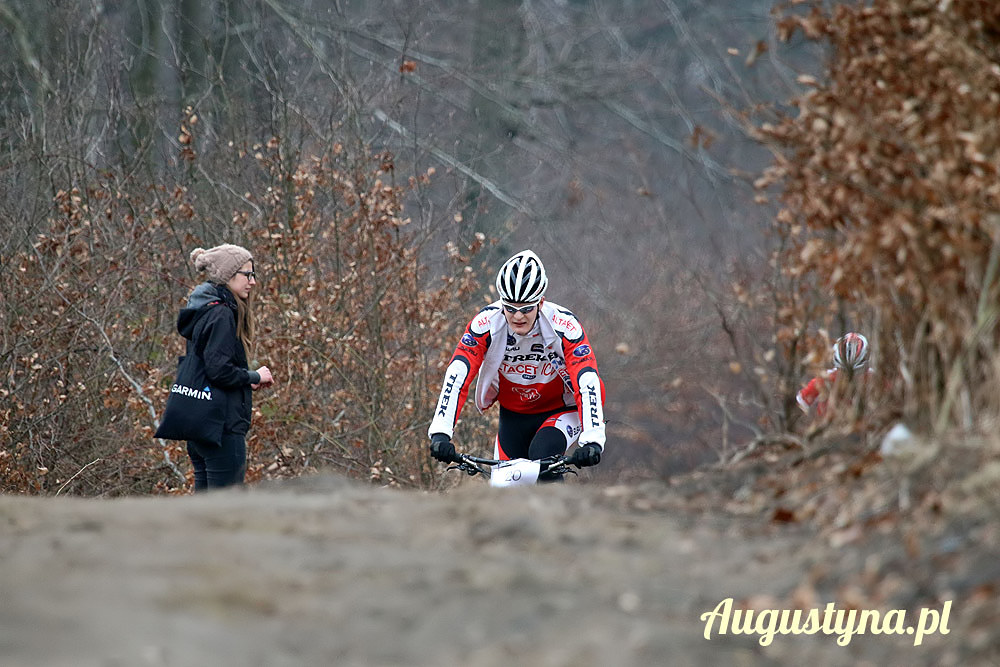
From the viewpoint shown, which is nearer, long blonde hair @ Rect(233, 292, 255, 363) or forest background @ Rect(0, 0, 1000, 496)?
forest background @ Rect(0, 0, 1000, 496)

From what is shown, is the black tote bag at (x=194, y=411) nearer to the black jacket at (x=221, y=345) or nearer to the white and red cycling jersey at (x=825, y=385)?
the black jacket at (x=221, y=345)

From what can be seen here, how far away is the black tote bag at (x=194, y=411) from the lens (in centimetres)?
726

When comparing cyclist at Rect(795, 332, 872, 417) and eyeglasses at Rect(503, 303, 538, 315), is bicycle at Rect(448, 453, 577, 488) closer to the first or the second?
eyeglasses at Rect(503, 303, 538, 315)

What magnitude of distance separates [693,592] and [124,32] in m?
15.5

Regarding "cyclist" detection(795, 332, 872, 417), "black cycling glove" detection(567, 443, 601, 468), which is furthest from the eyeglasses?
"cyclist" detection(795, 332, 872, 417)

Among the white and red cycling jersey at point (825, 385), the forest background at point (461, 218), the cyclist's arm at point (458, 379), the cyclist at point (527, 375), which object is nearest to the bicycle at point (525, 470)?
the cyclist at point (527, 375)

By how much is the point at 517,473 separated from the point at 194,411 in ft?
6.56

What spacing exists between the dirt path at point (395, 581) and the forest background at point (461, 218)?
1284mm

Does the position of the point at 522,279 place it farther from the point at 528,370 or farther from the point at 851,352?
the point at 851,352

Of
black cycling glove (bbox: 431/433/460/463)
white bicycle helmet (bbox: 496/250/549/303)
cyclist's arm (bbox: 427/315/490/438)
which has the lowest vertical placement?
black cycling glove (bbox: 431/433/460/463)

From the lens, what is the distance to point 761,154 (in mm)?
25094

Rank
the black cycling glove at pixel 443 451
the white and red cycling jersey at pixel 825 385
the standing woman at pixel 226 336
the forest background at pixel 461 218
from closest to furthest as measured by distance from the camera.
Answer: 1. the forest background at pixel 461 218
2. the white and red cycling jersey at pixel 825 385
3. the black cycling glove at pixel 443 451
4. the standing woman at pixel 226 336

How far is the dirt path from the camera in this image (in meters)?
3.24

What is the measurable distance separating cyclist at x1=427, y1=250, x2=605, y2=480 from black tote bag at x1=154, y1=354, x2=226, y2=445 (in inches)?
50.4
